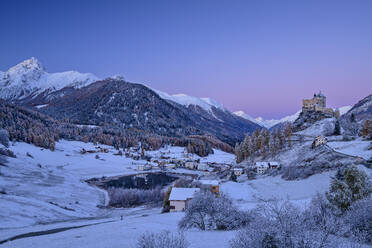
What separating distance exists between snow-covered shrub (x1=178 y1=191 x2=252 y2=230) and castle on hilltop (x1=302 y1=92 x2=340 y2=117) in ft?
390

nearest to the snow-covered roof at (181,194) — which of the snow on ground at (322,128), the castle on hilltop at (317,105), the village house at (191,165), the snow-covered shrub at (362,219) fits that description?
the snow-covered shrub at (362,219)

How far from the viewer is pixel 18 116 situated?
582 ft

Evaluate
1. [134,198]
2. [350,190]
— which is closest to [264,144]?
[134,198]

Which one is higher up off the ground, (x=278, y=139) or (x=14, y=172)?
(x=278, y=139)

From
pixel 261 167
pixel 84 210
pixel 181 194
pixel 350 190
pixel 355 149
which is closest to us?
pixel 350 190

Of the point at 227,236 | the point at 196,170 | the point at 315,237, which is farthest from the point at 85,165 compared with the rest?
the point at 315,237

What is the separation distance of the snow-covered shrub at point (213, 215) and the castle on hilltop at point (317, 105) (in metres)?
119

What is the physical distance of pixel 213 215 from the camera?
24.5 metres

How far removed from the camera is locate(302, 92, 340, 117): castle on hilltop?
124125 millimetres

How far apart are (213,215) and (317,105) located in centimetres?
12235

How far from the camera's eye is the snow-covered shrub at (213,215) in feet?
77.6

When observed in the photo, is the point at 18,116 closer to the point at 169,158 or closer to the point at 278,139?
the point at 169,158

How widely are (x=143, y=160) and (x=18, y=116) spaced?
9902 centimetres

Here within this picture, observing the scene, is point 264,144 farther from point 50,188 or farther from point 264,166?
point 50,188
